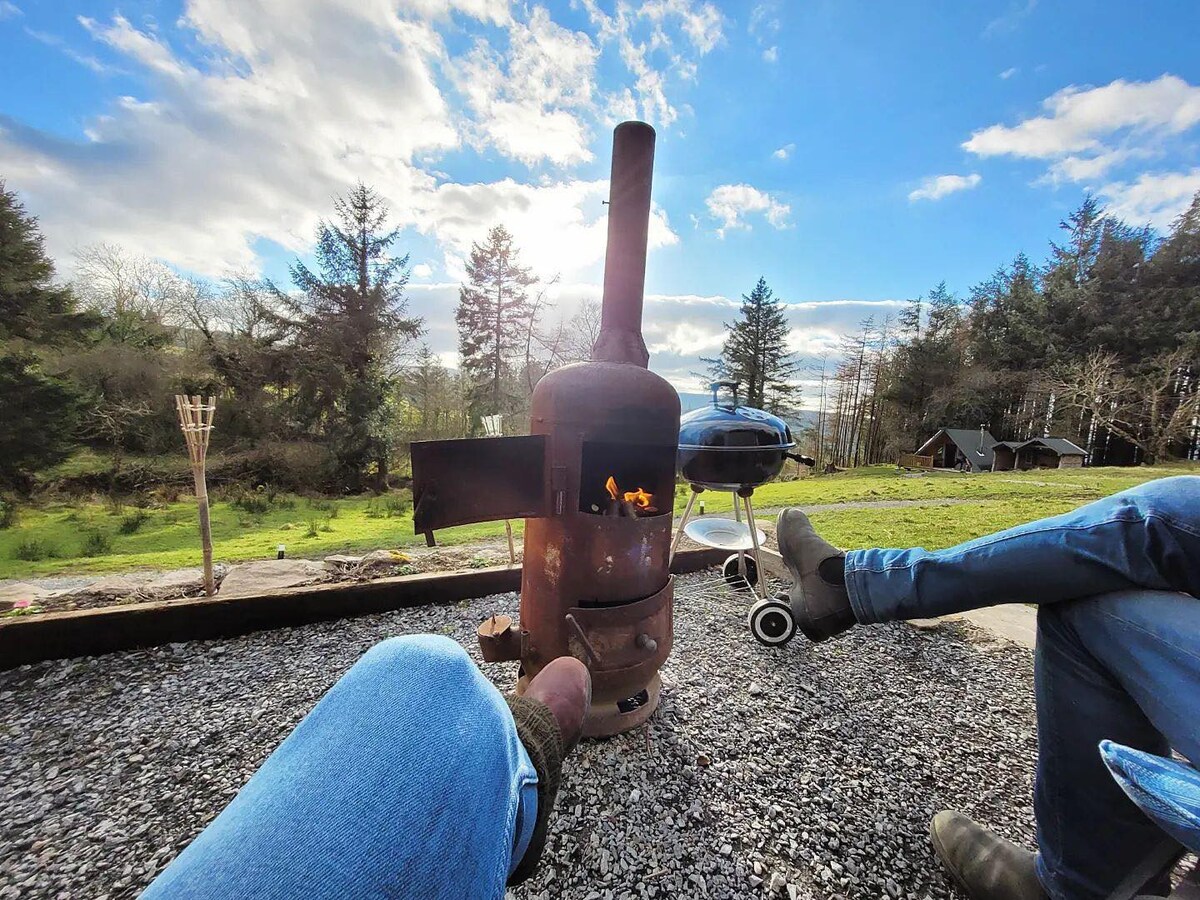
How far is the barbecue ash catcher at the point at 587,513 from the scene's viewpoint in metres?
1.79

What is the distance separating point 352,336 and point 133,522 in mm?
6885

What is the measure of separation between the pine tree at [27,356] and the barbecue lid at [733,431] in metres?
12.4

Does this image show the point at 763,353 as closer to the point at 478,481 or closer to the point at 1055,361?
the point at 1055,361

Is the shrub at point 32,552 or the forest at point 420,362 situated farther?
the forest at point 420,362

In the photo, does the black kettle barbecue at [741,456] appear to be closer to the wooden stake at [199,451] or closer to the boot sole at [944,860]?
the boot sole at [944,860]

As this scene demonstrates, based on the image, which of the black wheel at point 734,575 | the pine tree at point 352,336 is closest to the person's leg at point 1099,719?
the black wheel at point 734,575

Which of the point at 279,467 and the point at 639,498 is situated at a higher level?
the point at 639,498

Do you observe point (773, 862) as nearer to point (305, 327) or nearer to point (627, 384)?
point (627, 384)

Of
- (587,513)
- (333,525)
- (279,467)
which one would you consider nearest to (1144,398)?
(587,513)

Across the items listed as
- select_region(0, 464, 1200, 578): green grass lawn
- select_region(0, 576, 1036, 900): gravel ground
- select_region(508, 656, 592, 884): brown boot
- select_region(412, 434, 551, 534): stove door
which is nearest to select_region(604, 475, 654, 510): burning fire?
select_region(412, 434, 551, 534): stove door

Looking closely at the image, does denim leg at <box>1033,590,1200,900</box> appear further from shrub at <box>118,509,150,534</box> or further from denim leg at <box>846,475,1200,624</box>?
shrub at <box>118,509,150,534</box>

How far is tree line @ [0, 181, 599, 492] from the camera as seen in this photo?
8.98 meters

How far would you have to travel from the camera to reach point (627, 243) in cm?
207

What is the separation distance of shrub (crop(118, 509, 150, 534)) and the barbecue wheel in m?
8.59
